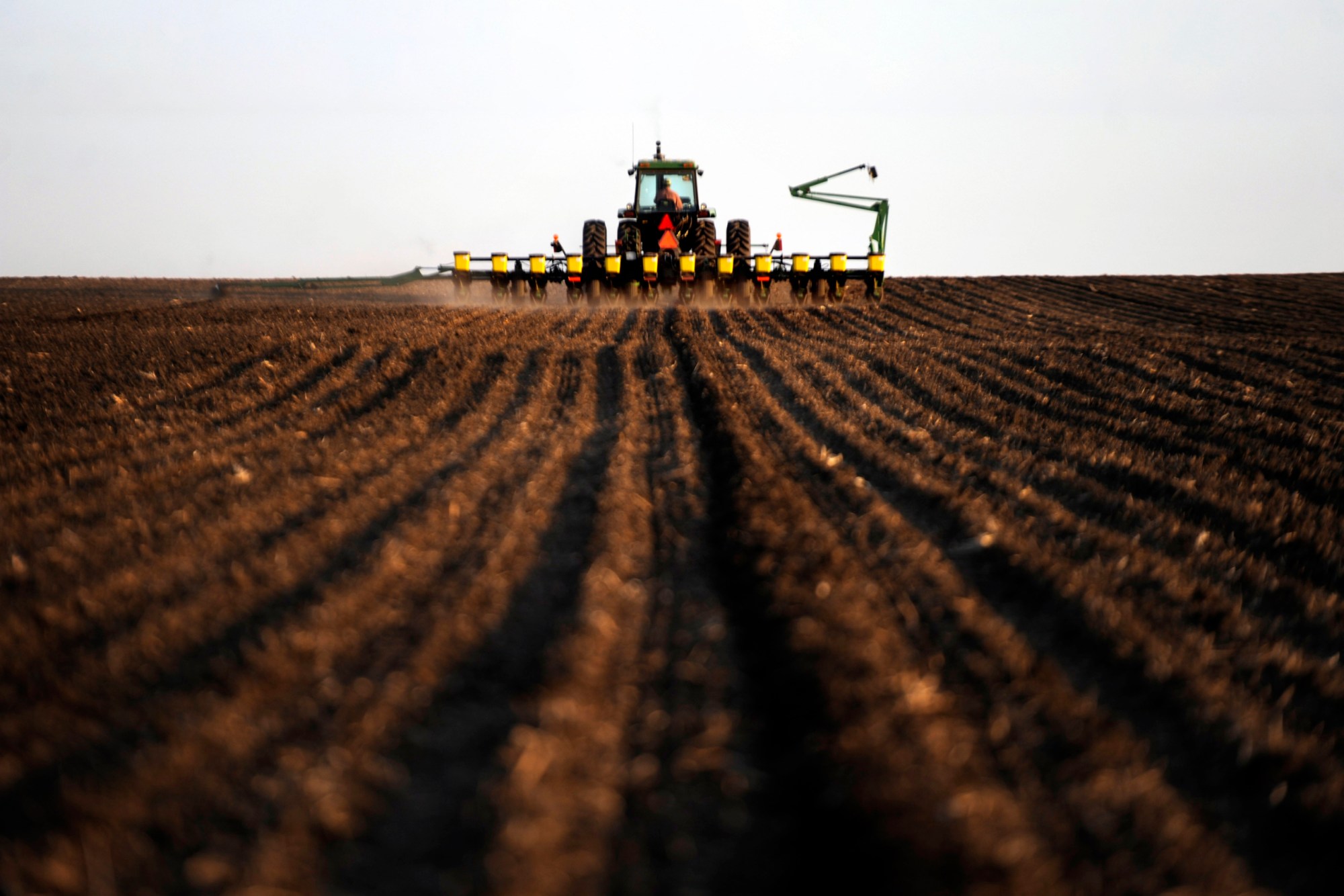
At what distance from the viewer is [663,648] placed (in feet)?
10.4

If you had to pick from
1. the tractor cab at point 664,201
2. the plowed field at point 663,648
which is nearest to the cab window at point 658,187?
the tractor cab at point 664,201

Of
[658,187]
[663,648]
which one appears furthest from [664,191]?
[663,648]

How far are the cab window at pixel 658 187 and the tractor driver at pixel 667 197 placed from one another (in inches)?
0.6

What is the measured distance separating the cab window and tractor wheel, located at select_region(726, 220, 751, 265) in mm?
1109

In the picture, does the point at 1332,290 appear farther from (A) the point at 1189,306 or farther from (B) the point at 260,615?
(B) the point at 260,615

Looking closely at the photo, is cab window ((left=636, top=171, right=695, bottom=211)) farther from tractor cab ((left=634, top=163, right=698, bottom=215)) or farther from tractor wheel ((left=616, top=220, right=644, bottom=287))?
tractor wheel ((left=616, top=220, right=644, bottom=287))

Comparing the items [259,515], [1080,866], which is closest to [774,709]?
[1080,866]

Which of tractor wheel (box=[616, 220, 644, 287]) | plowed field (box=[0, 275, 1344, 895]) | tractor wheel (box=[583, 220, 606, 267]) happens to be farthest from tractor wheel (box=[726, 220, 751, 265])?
plowed field (box=[0, 275, 1344, 895])

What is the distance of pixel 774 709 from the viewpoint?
2826 millimetres

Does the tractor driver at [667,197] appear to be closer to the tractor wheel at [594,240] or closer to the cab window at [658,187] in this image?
the cab window at [658,187]

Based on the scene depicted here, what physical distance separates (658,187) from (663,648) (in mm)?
16965

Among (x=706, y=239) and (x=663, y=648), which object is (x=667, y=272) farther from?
(x=663, y=648)

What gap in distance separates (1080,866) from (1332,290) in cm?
2307

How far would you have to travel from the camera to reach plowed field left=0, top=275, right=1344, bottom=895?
220 cm
